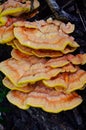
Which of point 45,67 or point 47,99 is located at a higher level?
point 45,67

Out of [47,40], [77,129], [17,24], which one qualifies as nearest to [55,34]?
[47,40]

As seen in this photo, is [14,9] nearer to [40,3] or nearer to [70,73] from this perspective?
[40,3]

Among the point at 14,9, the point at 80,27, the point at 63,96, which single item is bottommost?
the point at 63,96

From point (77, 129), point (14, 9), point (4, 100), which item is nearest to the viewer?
point (14, 9)

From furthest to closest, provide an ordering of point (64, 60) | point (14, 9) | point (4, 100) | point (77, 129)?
point (4, 100) < point (77, 129) < point (14, 9) < point (64, 60)
